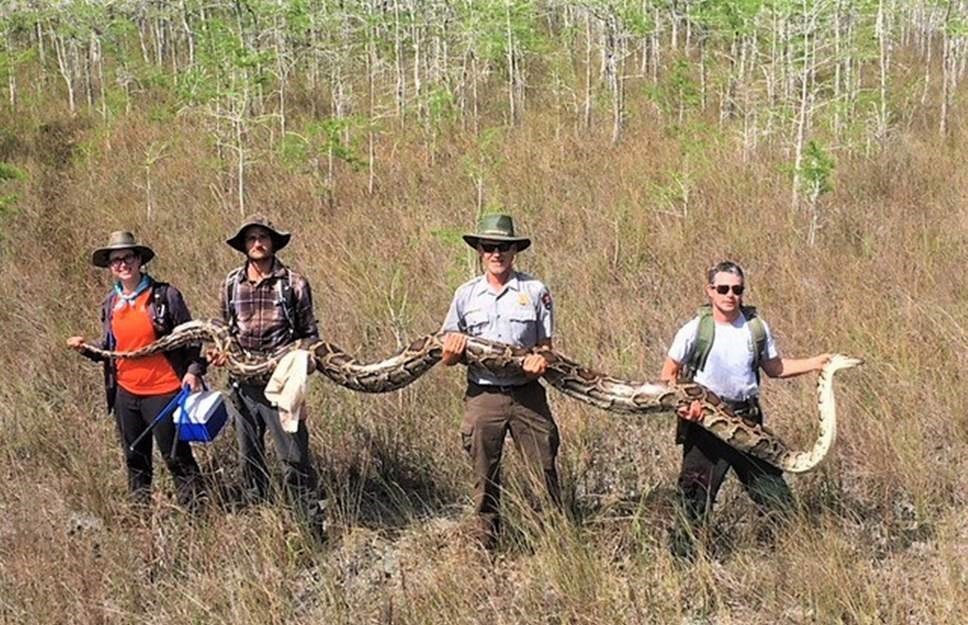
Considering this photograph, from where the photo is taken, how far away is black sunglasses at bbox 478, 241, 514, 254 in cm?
373

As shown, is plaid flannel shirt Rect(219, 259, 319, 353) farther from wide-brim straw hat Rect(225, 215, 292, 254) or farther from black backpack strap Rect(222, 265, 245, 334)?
wide-brim straw hat Rect(225, 215, 292, 254)

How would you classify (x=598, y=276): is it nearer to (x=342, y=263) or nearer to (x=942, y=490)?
(x=342, y=263)

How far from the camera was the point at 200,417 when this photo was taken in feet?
13.4

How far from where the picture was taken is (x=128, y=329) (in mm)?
4297

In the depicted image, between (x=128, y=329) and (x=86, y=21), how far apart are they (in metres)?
23.3

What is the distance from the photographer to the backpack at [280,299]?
13.6 feet

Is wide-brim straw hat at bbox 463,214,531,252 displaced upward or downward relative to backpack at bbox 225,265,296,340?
upward

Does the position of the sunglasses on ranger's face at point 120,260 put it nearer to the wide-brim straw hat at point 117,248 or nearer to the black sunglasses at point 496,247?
the wide-brim straw hat at point 117,248

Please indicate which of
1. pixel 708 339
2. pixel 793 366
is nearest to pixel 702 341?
pixel 708 339

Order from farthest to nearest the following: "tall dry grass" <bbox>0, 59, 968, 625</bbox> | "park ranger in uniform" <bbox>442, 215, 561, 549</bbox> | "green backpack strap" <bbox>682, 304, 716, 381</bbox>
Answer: "park ranger in uniform" <bbox>442, 215, 561, 549</bbox> → "green backpack strap" <bbox>682, 304, 716, 381</bbox> → "tall dry grass" <bbox>0, 59, 968, 625</bbox>

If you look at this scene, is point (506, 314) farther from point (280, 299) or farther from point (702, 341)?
point (280, 299)

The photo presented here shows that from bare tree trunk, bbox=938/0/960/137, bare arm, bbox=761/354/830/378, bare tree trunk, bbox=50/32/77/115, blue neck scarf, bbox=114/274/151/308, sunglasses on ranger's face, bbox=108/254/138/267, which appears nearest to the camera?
bare arm, bbox=761/354/830/378

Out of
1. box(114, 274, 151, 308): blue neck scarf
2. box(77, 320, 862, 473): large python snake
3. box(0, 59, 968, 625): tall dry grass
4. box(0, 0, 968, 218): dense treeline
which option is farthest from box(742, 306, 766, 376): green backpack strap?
box(0, 0, 968, 218): dense treeline

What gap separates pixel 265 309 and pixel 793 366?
278 cm
